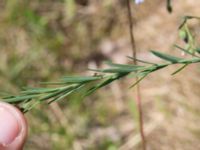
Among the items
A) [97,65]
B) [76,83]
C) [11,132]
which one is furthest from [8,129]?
[97,65]

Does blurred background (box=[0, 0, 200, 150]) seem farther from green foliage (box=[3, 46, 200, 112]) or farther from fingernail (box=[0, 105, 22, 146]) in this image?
green foliage (box=[3, 46, 200, 112])

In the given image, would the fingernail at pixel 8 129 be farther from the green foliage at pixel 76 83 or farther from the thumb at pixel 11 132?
the green foliage at pixel 76 83

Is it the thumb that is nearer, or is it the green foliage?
the green foliage

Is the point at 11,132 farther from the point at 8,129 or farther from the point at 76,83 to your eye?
the point at 76,83

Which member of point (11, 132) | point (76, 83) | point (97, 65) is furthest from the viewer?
point (97, 65)

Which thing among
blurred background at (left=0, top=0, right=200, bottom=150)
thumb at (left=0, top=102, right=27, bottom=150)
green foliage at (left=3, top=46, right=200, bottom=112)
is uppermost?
green foliage at (left=3, top=46, right=200, bottom=112)

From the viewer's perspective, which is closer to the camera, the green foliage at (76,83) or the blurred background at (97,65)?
the green foliage at (76,83)

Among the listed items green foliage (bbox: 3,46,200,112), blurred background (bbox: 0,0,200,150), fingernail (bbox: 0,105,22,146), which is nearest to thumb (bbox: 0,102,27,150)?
fingernail (bbox: 0,105,22,146)

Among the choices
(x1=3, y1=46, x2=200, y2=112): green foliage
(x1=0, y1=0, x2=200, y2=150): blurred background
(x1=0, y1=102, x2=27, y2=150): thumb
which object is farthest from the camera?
(x1=0, y1=0, x2=200, y2=150): blurred background

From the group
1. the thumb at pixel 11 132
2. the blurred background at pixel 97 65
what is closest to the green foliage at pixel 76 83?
the thumb at pixel 11 132

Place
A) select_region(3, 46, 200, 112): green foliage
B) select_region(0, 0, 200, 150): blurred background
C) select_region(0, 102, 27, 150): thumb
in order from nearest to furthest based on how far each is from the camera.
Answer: select_region(3, 46, 200, 112): green foliage
select_region(0, 102, 27, 150): thumb
select_region(0, 0, 200, 150): blurred background
